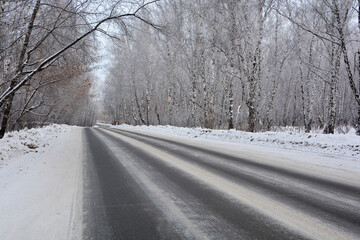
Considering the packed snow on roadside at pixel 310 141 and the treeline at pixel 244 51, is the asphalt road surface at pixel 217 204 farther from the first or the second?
the treeline at pixel 244 51

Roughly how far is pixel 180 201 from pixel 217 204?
19.5 inches

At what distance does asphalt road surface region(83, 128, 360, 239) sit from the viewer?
2205 mm

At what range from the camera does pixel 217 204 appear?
292 centimetres

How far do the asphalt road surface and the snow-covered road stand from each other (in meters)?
0.01

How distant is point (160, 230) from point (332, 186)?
3145mm

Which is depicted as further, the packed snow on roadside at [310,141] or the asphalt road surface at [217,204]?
the packed snow on roadside at [310,141]

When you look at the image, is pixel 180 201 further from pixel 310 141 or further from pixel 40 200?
pixel 310 141

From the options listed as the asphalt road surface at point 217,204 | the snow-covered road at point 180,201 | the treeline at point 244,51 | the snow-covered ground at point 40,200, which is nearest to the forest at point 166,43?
the treeline at point 244,51

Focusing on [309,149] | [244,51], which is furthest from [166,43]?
[244,51]

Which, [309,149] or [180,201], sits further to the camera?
[309,149]

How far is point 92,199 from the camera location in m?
3.11

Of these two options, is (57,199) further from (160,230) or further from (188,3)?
(188,3)

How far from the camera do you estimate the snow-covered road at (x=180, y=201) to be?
2.22 meters

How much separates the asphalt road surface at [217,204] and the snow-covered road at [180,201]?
0.01 metres
